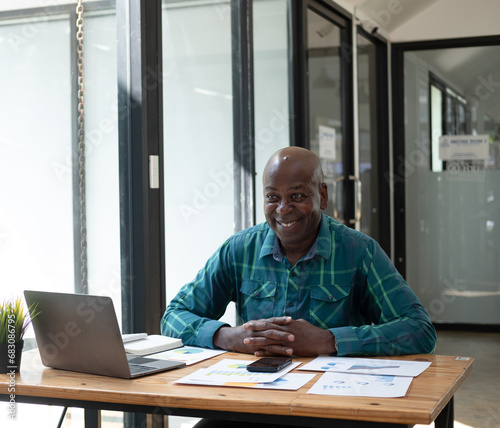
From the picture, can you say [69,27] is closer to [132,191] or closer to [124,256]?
[132,191]

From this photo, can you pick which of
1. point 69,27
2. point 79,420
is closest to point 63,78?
point 69,27

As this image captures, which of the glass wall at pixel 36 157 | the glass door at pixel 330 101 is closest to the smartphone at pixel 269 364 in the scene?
the glass wall at pixel 36 157

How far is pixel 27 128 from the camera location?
257 centimetres

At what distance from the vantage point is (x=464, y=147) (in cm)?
639

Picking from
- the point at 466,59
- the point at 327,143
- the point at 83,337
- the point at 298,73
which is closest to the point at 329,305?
the point at 83,337

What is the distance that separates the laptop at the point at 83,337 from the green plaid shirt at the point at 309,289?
0.42m

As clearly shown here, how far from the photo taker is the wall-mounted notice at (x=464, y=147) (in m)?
6.35

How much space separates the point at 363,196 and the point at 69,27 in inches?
146

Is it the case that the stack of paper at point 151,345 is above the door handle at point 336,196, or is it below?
below

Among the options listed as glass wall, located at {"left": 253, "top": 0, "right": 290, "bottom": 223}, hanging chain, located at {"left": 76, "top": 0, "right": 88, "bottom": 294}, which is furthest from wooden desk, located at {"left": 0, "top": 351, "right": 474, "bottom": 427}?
glass wall, located at {"left": 253, "top": 0, "right": 290, "bottom": 223}

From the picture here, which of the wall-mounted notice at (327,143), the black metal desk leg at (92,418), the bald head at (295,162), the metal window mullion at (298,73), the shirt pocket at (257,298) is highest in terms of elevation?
the metal window mullion at (298,73)

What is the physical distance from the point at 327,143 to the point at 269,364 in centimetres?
356

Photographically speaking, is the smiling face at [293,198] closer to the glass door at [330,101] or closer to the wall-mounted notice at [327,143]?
the glass door at [330,101]

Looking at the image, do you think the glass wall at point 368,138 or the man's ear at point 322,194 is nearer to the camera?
the man's ear at point 322,194
